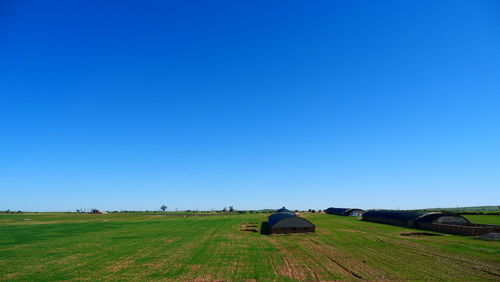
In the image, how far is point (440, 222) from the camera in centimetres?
6662

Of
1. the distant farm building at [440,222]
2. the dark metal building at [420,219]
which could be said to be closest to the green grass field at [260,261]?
the distant farm building at [440,222]

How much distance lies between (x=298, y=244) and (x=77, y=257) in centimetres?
3406

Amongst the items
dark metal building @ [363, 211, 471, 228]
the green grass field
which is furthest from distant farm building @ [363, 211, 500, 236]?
the green grass field

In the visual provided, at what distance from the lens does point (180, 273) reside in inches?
1112

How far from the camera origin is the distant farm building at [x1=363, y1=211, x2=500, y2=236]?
52.8m

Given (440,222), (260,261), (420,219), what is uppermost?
(420,219)

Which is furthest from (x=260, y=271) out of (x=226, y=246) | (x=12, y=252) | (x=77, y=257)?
(x=12, y=252)

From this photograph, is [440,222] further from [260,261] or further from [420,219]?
[260,261]

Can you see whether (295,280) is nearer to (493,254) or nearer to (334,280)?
(334,280)

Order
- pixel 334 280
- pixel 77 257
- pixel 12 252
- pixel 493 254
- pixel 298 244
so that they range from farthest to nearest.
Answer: pixel 298 244 < pixel 12 252 < pixel 77 257 < pixel 493 254 < pixel 334 280

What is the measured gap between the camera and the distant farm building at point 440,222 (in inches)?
2077

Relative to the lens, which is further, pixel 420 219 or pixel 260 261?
pixel 420 219

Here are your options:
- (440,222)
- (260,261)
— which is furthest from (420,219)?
(260,261)

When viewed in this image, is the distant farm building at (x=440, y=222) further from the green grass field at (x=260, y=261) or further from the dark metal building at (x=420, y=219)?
the green grass field at (x=260, y=261)
